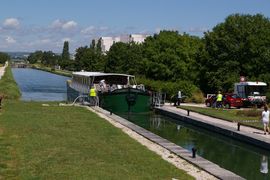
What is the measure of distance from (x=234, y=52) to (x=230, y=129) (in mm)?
26969

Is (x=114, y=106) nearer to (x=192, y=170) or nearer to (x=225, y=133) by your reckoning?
(x=225, y=133)

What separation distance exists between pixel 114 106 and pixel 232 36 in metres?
18.2

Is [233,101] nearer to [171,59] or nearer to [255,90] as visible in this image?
[255,90]

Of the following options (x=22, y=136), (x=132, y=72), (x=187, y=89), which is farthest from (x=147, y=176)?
(x=132, y=72)

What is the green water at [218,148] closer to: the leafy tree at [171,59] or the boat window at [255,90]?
the boat window at [255,90]

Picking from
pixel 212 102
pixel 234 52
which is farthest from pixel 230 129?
pixel 234 52

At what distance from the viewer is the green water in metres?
19.3

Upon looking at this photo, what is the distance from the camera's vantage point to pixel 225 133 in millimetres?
27234

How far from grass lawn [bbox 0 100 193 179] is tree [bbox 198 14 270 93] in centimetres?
2847

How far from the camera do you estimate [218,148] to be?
24406 millimetres

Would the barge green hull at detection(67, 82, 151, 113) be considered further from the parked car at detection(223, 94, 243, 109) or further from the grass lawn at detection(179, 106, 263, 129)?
the parked car at detection(223, 94, 243, 109)

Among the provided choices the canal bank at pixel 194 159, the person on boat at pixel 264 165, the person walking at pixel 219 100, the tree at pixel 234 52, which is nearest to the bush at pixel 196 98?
the tree at pixel 234 52

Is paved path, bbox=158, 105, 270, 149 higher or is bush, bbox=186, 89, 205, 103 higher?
bush, bbox=186, 89, 205, 103

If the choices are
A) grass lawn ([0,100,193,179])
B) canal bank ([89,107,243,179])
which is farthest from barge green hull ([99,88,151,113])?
canal bank ([89,107,243,179])
